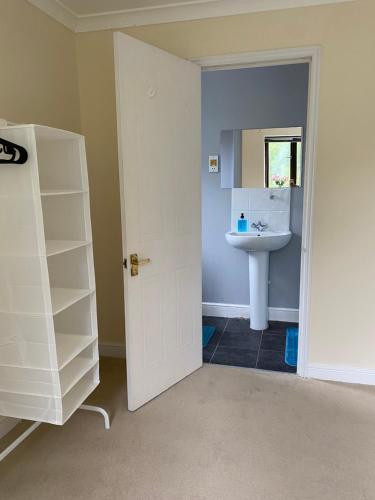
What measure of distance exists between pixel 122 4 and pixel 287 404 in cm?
274

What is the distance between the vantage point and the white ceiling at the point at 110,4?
2.37m

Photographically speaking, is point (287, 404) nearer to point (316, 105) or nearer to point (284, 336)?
point (284, 336)

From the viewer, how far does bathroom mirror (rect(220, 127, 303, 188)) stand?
3.46m

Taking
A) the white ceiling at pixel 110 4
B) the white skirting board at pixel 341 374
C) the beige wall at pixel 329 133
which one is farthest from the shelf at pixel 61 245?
the white skirting board at pixel 341 374

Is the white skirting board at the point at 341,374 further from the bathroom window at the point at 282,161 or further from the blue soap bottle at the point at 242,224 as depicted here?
the bathroom window at the point at 282,161

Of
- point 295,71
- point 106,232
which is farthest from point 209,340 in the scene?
point 295,71

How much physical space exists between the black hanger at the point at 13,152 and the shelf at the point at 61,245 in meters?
0.41

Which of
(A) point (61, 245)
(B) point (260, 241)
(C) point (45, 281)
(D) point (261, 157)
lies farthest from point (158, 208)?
(D) point (261, 157)

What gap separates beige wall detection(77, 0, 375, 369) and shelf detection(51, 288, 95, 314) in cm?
90

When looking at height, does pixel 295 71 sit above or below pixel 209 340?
above

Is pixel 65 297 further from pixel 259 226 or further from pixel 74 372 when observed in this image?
pixel 259 226

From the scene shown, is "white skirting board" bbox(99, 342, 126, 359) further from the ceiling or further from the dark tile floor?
the ceiling

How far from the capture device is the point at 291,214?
11.7 feet

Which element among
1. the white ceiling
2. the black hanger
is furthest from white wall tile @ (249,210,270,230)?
the black hanger
